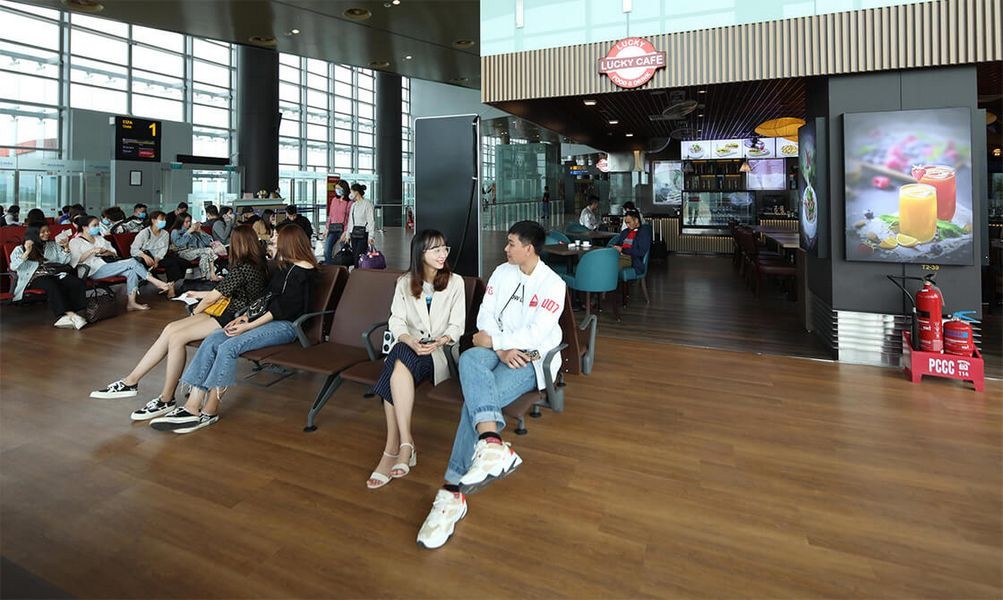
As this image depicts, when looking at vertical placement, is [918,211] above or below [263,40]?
below

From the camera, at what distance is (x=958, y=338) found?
4.47m

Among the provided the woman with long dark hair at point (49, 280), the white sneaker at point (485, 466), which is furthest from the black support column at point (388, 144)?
the white sneaker at point (485, 466)

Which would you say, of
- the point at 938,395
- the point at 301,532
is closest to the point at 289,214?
the point at 301,532

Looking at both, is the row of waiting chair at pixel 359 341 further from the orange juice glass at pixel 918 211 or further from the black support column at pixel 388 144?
the black support column at pixel 388 144

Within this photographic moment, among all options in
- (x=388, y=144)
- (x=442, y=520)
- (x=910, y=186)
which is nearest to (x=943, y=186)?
(x=910, y=186)

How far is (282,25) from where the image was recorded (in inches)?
354

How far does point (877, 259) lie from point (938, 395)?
4.26 ft

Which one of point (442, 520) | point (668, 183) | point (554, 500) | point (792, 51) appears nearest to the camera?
point (442, 520)

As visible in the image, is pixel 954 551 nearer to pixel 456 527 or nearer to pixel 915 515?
pixel 915 515

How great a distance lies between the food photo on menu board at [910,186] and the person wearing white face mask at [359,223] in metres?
6.67

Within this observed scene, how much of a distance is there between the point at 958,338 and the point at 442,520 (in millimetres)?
4417

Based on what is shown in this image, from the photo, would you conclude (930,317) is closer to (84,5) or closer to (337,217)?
(337,217)

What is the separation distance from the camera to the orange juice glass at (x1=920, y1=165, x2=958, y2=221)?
468 centimetres

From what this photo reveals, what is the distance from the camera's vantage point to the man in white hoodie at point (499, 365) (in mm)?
2502
